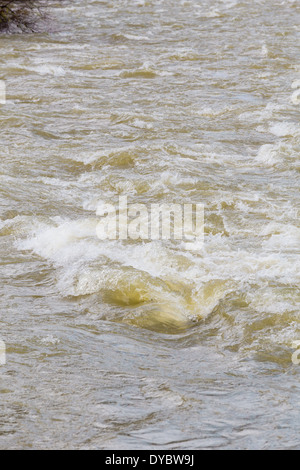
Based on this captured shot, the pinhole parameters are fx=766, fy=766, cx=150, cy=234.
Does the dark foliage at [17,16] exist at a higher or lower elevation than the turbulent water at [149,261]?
higher

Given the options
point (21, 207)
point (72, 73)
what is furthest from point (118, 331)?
point (72, 73)

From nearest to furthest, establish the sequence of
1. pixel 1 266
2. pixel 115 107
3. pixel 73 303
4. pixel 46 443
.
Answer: pixel 46 443
pixel 73 303
pixel 1 266
pixel 115 107

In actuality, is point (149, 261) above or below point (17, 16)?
below

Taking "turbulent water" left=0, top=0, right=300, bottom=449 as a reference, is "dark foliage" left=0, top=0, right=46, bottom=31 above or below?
above

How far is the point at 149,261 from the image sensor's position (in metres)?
5.27

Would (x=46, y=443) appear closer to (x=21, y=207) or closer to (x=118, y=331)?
(x=118, y=331)

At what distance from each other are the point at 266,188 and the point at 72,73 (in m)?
5.77

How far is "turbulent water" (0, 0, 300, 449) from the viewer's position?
10.7 ft

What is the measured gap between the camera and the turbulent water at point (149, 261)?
3270 millimetres

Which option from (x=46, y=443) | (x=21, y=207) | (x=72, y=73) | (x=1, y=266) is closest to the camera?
(x=46, y=443)

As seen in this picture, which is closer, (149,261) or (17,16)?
(149,261)

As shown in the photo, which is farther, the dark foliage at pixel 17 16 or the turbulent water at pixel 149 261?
the dark foliage at pixel 17 16

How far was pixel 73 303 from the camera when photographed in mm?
4664

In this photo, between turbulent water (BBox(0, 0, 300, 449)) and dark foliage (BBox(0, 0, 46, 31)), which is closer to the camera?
turbulent water (BBox(0, 0, 300, 449))
